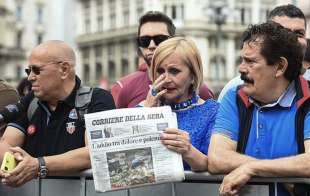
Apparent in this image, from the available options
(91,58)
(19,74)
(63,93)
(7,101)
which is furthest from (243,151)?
(91,58)

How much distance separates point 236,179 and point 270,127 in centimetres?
36

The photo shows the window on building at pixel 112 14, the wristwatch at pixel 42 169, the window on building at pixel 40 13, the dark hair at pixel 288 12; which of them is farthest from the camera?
the window on building at pixel 112 14

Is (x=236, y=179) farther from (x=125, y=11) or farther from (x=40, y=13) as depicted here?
(x=40, y=13)

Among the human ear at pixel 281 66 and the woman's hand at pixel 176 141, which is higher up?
the human ear at pixel 281 66

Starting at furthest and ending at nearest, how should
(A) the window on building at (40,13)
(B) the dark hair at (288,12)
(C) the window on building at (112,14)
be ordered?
(C) the window on building at (112,14) → (A) the window on building at (40,13) → (B) the dark hair at (288,12)

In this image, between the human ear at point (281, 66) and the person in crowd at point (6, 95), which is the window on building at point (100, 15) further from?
the human ear at point (281, 66)

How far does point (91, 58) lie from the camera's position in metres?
93.1

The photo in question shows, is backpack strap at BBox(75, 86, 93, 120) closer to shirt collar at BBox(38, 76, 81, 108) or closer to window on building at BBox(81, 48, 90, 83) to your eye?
shirt collar at BBox(38, 76, 81, 108)

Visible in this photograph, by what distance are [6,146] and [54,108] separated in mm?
401

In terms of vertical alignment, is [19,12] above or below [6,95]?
below

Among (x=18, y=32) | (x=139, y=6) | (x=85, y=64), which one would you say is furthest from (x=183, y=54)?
(x=85, y=64)

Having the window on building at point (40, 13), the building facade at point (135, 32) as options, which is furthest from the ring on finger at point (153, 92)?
the window on building at point (40, 13)

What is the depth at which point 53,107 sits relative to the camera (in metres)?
4.72

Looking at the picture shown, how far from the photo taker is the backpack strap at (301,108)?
3750 millimetres
